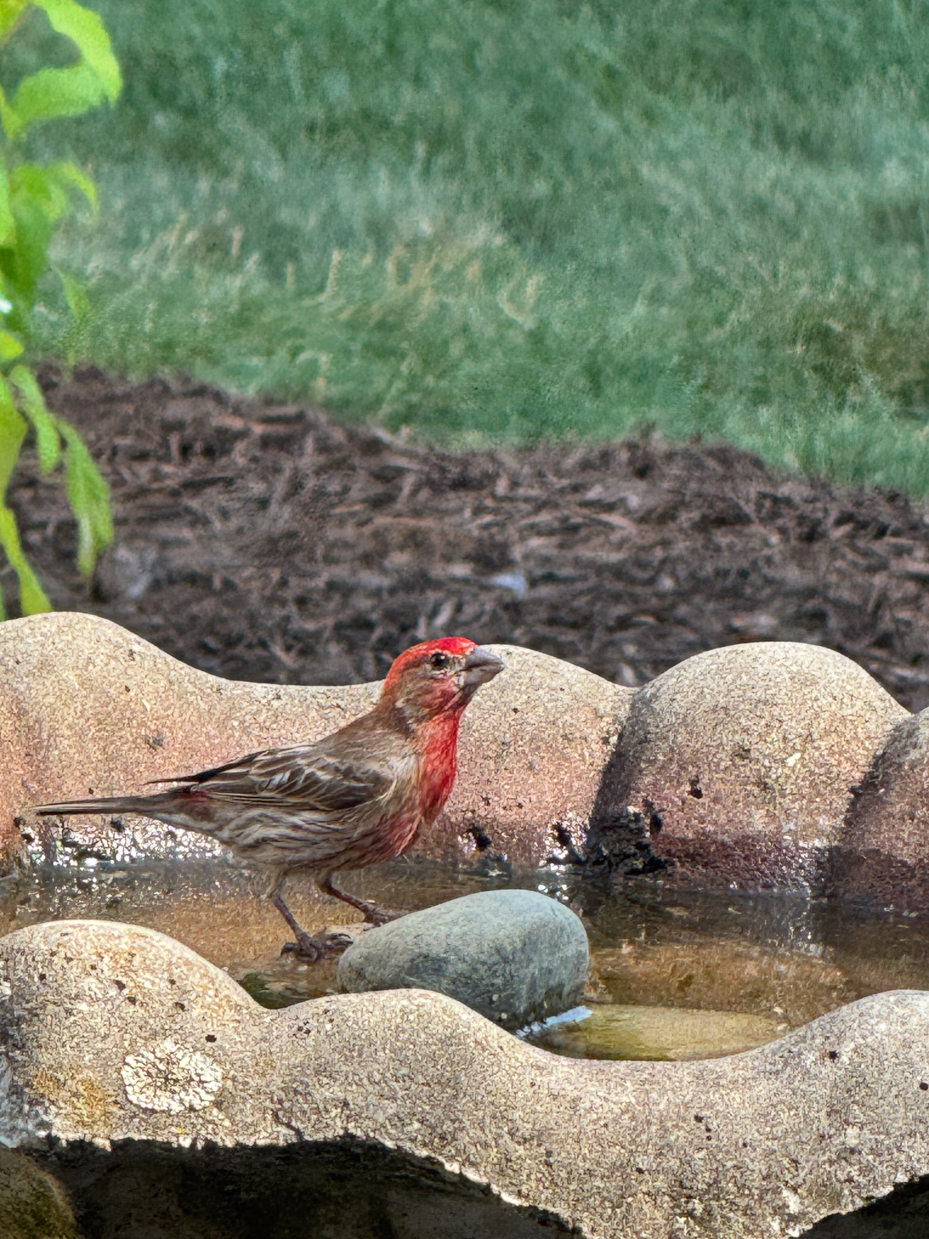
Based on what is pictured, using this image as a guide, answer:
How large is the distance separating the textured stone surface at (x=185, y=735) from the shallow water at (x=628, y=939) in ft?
→ 0.35

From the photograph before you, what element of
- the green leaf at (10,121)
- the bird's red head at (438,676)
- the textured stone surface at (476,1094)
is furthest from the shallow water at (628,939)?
the green leaf at (10,121)

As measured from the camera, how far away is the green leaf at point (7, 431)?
4.68 m

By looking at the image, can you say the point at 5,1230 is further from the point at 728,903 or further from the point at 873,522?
the point at 873,522

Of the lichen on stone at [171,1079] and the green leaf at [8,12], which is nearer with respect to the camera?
the lichen on stone at [171,1079]

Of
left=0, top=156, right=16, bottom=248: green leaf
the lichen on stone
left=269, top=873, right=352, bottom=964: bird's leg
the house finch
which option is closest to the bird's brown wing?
the house finch

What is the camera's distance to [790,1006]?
365cm

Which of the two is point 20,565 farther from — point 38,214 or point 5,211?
point 5,211

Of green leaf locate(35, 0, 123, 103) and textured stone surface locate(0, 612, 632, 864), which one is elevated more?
green leaf locate(35, 0, 123, 103)

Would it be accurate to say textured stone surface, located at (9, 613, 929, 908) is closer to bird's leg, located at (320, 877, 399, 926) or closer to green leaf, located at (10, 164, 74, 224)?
bird's leg, located at (320, 877, 399, 926)

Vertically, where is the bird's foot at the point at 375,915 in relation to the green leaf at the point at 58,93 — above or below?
below

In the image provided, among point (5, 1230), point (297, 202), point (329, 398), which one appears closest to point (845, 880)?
point (5, 1230)

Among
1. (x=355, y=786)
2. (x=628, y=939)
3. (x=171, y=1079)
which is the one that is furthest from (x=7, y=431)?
(x=171, y=1079)

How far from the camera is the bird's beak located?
3.83 meters

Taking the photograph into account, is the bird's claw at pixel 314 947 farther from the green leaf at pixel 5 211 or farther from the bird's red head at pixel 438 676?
the green leaf at pixel 5 211
